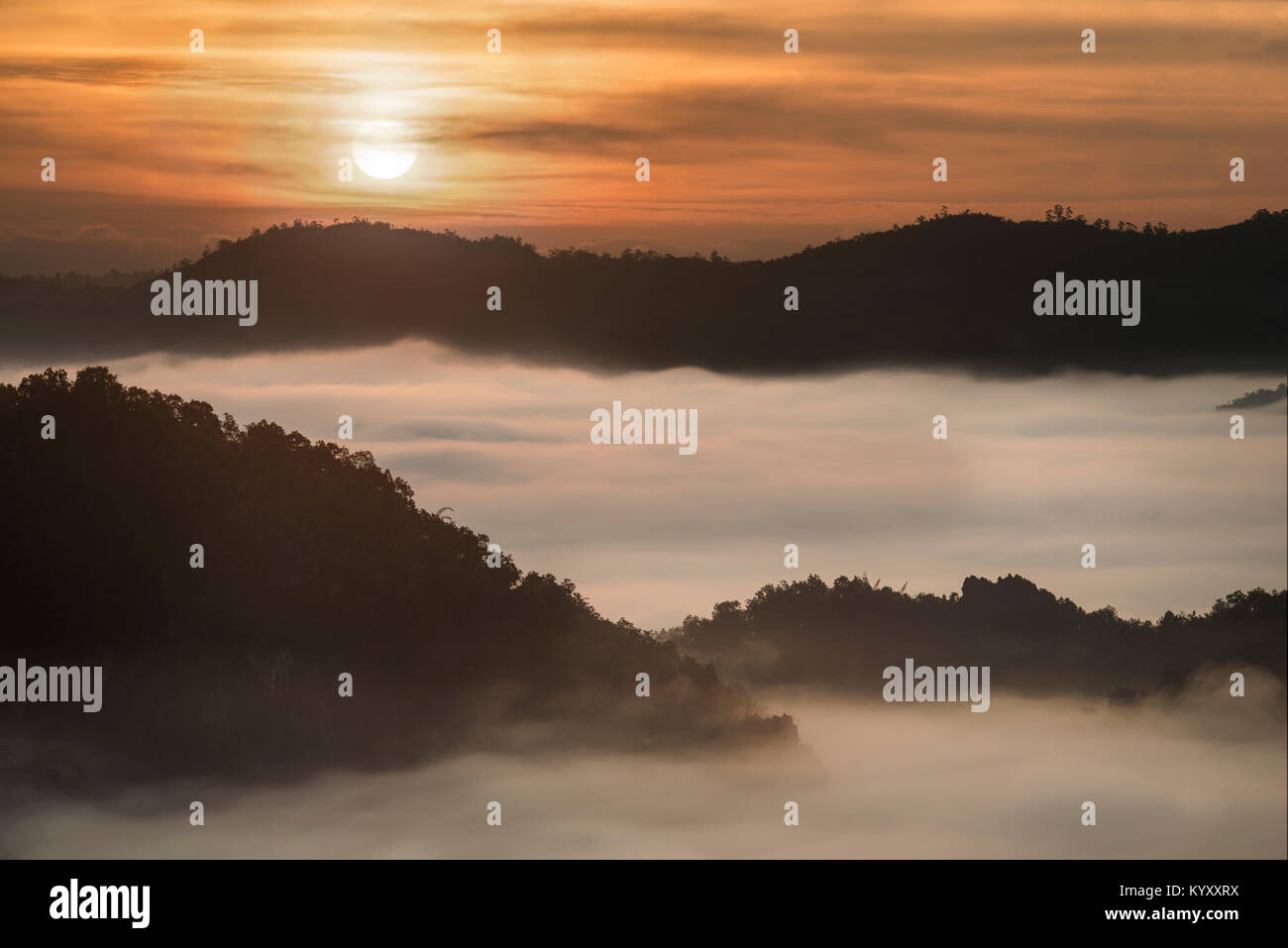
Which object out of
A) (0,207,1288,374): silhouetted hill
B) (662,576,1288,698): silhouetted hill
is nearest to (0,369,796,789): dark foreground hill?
(662,576,1288,698): silhouetted hill

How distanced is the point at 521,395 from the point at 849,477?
11.1 meters

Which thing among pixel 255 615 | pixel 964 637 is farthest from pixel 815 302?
pixel 255 615

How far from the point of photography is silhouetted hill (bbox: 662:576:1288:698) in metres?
42.7

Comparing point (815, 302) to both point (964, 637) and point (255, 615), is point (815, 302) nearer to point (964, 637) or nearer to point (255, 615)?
point (964, 637)

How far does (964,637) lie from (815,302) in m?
15.1

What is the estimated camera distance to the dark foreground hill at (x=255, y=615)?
35.2 meters

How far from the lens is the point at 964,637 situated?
4784 centimetres

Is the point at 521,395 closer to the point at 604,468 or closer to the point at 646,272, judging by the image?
the point at 604,468

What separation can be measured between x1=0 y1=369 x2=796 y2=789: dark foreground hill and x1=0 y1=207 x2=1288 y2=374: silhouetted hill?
10.7m

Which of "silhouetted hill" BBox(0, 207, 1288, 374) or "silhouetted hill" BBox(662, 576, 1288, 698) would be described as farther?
"silhouetted hill" BBox(0, 207, 1288, 374)

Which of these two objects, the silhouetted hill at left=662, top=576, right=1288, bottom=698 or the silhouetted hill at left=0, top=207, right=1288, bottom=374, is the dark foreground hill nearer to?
the silhouetted hill at left=662, top=576, right=1288, bottom=698

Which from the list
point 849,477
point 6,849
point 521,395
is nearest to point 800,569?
point 849,477

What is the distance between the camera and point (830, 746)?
4144 centimetres

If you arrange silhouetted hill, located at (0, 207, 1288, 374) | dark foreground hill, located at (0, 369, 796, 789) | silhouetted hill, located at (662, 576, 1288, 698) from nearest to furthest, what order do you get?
dark foreground hill, located at (0, 369, 796, 789) → silhouetted hill, located at (662, 576, 1288, 698) → silhouetted hill, located at (0, 207, 1288, 374)
